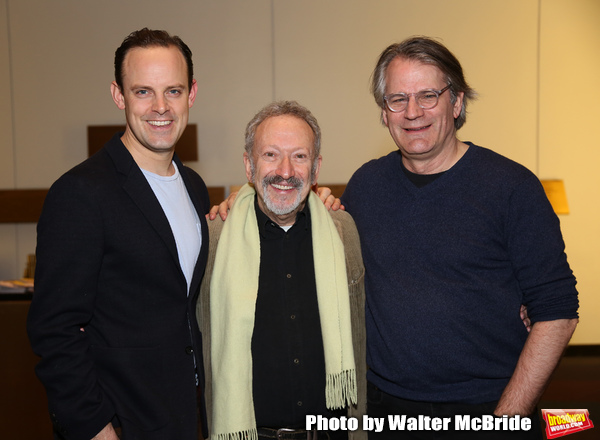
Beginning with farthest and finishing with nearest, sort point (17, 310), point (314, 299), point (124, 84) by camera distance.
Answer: point (17, 310) < point (314, 299) < point (124, 84)

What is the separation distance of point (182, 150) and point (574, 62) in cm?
402

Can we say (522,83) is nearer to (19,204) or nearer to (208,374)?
(208,374)

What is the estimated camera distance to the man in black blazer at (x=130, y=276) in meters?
1.57

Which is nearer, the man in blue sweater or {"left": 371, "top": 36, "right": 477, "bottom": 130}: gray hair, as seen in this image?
the man in blue sweater

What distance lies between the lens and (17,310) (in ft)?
12.2

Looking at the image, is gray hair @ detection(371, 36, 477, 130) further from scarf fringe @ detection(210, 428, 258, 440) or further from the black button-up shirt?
scarf fringe @ detection(210, 428, 258, 440)

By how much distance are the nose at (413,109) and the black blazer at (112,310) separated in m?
0.99

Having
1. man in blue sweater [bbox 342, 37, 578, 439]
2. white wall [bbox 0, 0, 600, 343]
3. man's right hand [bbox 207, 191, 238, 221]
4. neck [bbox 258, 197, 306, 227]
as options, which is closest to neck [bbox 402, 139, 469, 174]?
man in blue sweater [bbox 342, 37, 578, 439]

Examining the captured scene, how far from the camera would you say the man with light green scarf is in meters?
1.99

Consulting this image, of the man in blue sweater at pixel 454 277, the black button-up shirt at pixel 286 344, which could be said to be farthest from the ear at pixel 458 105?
the black button-up shirt at pixel 286 344

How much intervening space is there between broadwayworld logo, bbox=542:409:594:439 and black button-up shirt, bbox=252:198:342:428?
1.57 metres

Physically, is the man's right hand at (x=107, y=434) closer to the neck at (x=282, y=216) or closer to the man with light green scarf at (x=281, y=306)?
the man with light green scarf at (x=281, y=306)

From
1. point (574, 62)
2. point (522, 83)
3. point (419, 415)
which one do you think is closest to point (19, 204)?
point (419, 415)

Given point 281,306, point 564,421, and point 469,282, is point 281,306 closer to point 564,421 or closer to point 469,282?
point 469,282
